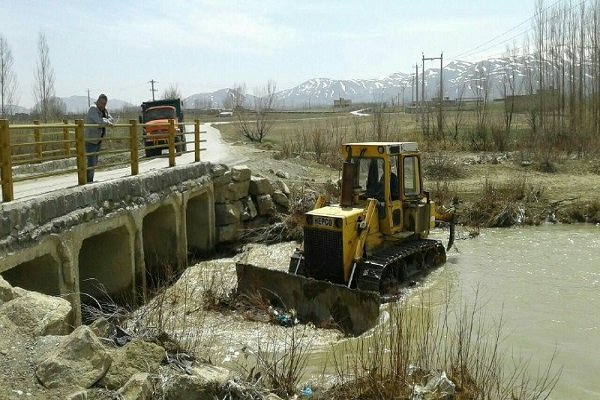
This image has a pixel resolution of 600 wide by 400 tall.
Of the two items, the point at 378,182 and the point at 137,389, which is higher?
the point at 378,182

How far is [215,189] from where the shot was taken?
1648 cm

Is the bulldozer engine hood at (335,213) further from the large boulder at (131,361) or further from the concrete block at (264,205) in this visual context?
the concrete block at (264,205)

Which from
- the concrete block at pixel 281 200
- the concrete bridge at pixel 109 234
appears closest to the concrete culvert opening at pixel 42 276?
the concrete bridge at pixel 109 234

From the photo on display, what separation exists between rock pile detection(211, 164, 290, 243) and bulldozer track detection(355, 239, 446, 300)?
18.7 feet

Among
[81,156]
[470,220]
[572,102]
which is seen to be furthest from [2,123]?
[572,102]

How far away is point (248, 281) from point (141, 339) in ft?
17.2

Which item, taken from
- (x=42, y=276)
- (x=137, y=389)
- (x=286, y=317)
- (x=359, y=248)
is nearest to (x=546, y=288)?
(x=359, y=248)

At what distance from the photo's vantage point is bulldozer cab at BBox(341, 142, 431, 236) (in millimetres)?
11281

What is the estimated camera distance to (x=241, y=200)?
17031mm

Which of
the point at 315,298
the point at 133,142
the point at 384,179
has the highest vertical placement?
the point at 133,142

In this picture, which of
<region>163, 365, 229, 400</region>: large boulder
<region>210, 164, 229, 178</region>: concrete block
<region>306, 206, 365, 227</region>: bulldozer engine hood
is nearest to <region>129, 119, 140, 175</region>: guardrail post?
<region>210, 164, 229, 178</region>: concrete block

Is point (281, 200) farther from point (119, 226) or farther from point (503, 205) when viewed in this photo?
point (119, 226)

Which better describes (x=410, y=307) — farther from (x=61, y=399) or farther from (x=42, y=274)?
(x=61, y=399)

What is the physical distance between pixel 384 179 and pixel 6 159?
6.41m
